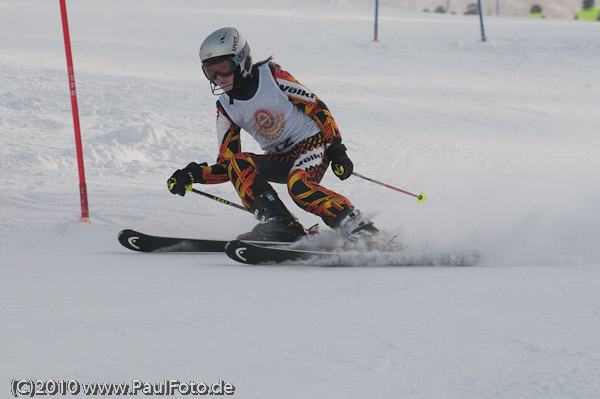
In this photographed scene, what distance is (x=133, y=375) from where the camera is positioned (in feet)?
5.77

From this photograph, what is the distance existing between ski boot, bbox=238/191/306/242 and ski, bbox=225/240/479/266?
290 millimetres

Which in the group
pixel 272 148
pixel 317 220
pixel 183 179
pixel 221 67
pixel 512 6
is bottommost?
pixel 512 6

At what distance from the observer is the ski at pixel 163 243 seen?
3.90 m

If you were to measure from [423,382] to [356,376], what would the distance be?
7.0 inches

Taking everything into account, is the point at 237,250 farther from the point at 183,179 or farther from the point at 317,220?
the point at 317,220

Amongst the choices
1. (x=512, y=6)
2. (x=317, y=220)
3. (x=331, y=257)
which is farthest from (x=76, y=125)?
(x=512, y=6)

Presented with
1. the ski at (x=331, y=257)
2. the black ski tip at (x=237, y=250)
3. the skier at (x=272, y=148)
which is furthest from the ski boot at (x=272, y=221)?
the black ski tip at (x=237, y=250)

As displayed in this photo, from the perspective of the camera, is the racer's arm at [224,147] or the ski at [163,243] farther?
the racer's arm at [224,147]

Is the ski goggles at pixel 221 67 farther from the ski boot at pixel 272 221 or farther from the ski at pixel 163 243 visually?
the ski at pixel 163 243

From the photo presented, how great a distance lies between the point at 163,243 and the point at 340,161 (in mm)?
1177

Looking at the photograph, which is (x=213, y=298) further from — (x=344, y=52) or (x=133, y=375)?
(x=344, y=52)

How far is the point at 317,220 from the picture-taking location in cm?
497

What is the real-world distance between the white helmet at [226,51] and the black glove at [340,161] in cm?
69

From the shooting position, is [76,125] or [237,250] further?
[76,125]
